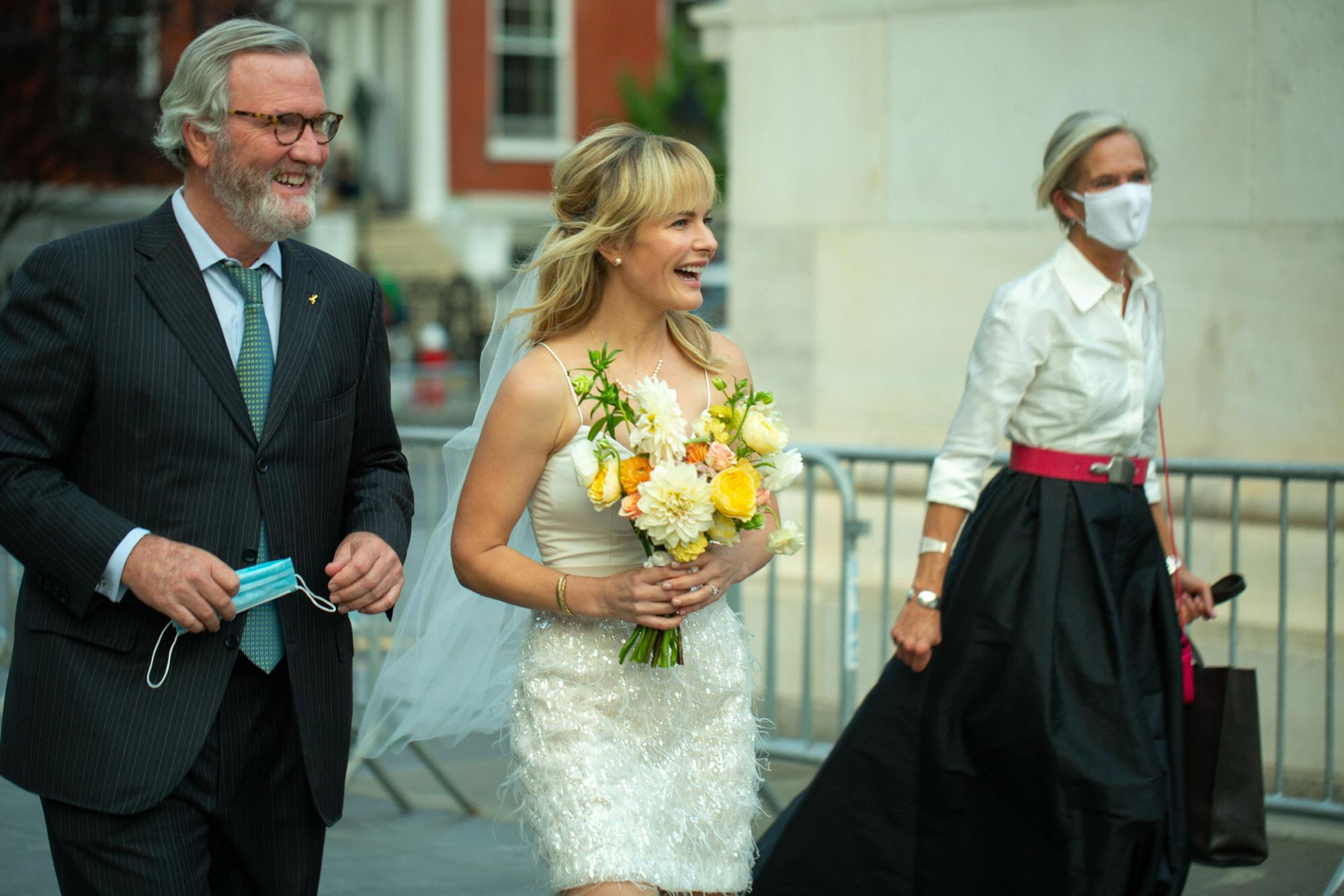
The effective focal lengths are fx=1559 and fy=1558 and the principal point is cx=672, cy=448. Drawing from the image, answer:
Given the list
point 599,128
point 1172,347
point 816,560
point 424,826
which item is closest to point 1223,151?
point 1172,347

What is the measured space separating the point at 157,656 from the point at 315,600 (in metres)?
0.31

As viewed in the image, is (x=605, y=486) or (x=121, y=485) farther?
(x=605, y=486)

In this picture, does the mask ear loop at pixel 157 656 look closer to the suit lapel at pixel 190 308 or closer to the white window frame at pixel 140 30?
the suit lapel at pixel 190 308

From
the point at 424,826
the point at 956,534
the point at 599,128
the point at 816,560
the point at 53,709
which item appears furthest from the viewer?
the point at 816,560

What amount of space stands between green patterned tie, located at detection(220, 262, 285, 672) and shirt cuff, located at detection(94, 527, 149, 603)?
0.24m

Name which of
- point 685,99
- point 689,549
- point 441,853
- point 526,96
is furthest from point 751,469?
point 526,96

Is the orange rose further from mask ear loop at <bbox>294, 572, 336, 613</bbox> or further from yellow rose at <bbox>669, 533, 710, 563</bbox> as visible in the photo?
mask ear loop at <bbox>294, 572, 336, 613</bbox>

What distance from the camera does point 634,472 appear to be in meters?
3.08

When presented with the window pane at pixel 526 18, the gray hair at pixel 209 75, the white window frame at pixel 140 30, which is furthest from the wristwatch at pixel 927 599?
the window pane at pixel 526 18

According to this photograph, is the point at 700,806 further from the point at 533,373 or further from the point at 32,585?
the point at 32,585

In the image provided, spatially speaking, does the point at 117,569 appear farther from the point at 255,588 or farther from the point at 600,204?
the point at 600,204

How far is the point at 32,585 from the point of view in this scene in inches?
116

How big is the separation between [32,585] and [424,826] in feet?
10.5

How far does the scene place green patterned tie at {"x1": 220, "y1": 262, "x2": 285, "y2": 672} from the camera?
303cm
